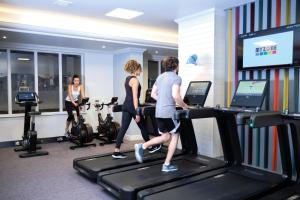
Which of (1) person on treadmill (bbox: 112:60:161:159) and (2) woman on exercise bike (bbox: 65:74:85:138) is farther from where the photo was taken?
(2) woman on exercise bike (bbox: 65:74:85:138)

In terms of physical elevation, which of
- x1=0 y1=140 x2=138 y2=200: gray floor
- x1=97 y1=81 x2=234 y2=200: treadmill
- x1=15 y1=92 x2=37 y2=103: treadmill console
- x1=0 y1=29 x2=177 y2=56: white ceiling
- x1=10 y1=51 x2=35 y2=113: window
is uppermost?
x1=0 y1=29 x2=177 y2=56: white ceiling

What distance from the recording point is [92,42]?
6.02 metres

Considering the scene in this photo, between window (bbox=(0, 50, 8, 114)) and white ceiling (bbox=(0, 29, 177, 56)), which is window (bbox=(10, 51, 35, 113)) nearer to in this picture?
window (bbox=(0, 50, 8, 114))

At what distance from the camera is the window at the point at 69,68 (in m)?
7.07

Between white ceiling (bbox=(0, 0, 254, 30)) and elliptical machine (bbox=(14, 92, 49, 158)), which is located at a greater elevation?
white ceiling (bbox=(0, 0, 254, 30))

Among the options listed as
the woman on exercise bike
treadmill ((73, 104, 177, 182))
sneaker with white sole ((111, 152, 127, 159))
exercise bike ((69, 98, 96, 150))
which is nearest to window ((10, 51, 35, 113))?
the woman on exercise bike

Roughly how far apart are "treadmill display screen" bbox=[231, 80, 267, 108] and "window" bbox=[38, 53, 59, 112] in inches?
192

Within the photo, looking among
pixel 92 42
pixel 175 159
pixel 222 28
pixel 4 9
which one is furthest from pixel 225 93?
pixel 4 9

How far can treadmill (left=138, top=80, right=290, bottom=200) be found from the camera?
9.26 feet

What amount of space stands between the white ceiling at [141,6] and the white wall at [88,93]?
200 centimetres

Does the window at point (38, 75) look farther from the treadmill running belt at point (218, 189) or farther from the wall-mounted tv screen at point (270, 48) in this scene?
the treadmill running belt at point (218, 189)

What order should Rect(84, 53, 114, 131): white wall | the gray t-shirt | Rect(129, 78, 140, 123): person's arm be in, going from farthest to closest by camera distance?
Rect(84, 53, 114, 131): white wall → Rect(129, 78, 140, 123): person's arm → the gray t-shirt

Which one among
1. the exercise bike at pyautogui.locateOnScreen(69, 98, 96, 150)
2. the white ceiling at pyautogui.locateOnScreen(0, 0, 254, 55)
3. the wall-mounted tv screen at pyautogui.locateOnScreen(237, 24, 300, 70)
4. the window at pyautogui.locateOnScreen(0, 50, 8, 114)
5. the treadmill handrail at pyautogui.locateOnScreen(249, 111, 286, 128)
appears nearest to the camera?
the treadmill handrail at pyautogui.locateOnScreen(249, 111, 286, 128)

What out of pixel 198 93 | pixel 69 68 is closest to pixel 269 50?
pixel 198 93
